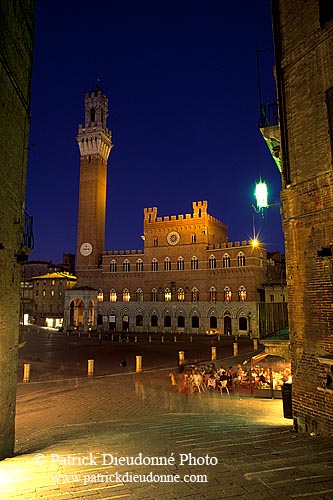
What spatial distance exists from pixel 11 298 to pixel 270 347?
22.0 feet

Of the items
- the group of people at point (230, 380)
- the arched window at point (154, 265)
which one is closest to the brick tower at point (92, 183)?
the arched window at point (154, 265)

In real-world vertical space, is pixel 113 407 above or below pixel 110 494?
below

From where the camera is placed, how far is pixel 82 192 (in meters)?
54.2

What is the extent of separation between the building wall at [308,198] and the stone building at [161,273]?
1343 inches

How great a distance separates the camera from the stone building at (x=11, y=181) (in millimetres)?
6758

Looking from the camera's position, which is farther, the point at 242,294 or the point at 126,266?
the point at 126,266

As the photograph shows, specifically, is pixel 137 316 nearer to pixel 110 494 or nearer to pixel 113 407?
pixel 113 407

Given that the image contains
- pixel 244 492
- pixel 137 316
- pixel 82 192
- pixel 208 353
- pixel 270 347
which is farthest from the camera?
pixel 82 192

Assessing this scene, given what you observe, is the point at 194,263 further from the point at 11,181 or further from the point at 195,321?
the point at 11,181

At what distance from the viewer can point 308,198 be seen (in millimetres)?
7242

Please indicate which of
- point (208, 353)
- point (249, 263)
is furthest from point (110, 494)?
point (249, 263)

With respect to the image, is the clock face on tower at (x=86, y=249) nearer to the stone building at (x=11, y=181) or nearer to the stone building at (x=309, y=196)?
the stone building at (x=11, y=181)

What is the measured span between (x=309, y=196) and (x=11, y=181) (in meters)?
6.34

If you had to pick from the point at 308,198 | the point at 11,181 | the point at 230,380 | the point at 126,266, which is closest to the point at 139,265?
the point at 126,266
